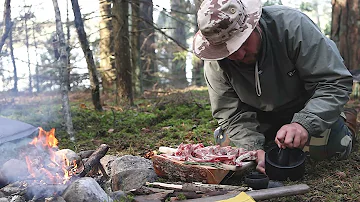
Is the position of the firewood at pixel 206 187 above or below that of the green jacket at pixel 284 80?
below

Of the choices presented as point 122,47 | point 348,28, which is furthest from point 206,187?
point 348,28

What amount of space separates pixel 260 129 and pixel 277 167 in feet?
3.24

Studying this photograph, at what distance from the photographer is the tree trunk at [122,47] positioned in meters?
7.35

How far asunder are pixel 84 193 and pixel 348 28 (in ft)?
23.4

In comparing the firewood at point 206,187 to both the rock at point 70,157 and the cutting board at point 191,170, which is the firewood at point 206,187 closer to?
the cutting board at point 191,170

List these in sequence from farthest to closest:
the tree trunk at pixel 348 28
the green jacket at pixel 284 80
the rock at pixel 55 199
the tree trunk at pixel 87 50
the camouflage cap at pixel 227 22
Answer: the tree trunk at pixel 348 28 < the tree trunk at pixel 87 50 < the green jacket at pixel 284 80 < the camouflage cap at pixel 227 22 < the rock at pixel 55 199

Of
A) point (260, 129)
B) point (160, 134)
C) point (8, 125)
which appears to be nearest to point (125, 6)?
point (160, 134)

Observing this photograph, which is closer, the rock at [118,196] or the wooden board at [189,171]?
the rock at [118,196]

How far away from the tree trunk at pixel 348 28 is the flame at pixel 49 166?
21.4ft

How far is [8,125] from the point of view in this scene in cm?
412

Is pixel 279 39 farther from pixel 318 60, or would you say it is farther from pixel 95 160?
pixel 95 160

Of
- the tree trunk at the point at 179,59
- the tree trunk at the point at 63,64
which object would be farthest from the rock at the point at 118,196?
the tree trunk at the point at 179,59

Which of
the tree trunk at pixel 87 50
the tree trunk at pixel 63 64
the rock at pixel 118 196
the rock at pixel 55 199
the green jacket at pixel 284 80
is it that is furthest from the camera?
the tree trunk at pixel 87 50

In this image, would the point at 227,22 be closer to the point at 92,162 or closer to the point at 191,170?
the point at 191,170
